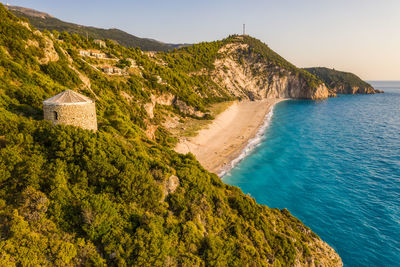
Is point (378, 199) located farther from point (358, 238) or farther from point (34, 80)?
point (34, 80)

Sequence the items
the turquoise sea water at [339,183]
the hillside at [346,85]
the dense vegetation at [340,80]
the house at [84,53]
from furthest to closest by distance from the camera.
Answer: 1. the dense vegetation at [340,80]
2. the hillside at [346,85]
3. the house at [84,53]
4. the turquoise sea water at [339,183]

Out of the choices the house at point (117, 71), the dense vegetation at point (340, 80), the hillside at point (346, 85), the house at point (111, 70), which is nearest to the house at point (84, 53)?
the house at point (111, 70)

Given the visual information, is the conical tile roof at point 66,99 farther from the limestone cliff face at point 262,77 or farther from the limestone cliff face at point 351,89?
the limestone cliff face at point 351,89

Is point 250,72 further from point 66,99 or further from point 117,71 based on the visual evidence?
point 66,99

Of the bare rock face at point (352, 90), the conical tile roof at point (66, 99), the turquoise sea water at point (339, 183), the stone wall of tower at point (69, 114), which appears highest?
the bare rock face at point (352, 90)

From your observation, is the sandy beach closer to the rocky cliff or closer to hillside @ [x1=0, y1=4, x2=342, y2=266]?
hillside @ [x1=0, y1=4, x2=342, y2=266]

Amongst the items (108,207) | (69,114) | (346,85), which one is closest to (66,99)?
(69,114)
